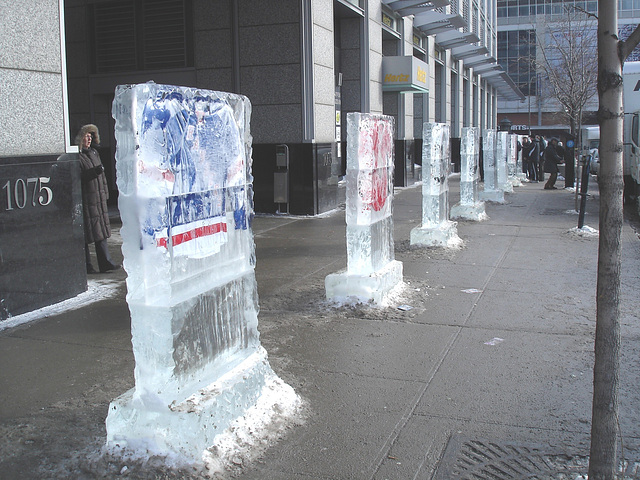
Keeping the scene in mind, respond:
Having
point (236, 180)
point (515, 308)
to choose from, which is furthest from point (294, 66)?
point (236, 180)

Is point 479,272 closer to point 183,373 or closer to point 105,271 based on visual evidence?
point 105,271

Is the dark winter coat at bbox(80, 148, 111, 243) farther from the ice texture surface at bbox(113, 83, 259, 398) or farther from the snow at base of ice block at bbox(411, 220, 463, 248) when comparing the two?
the snow at base of ice block at bbox(411, 220, 463, 248)

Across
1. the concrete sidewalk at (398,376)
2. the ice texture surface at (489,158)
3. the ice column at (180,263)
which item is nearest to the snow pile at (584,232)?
the concrete sidewalk at (398,376)

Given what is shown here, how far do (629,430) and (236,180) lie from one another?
2.79 meters

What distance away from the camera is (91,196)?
8000mm

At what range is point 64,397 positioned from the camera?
14.9ft

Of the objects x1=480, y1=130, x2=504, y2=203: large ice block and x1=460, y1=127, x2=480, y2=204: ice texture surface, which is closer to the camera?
x1=460, y1=127, x2=480, y2=204: ice texture surface

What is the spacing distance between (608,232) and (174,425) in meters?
2.38

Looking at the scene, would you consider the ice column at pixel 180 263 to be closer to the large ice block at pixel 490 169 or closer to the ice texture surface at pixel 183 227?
the ice texture surface at pixel 183 227

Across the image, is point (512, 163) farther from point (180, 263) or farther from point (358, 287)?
point (180, 263)

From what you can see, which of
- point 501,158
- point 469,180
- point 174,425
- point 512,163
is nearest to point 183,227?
point 174,425

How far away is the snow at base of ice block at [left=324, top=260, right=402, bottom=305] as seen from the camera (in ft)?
22.2

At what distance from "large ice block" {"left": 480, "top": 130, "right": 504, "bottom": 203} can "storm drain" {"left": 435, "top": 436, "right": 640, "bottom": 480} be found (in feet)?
43.8

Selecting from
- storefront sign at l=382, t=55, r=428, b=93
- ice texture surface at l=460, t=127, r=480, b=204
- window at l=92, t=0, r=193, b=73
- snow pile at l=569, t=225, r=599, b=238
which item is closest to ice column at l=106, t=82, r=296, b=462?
snow pile at l=569, t=225, r=599, b=238
